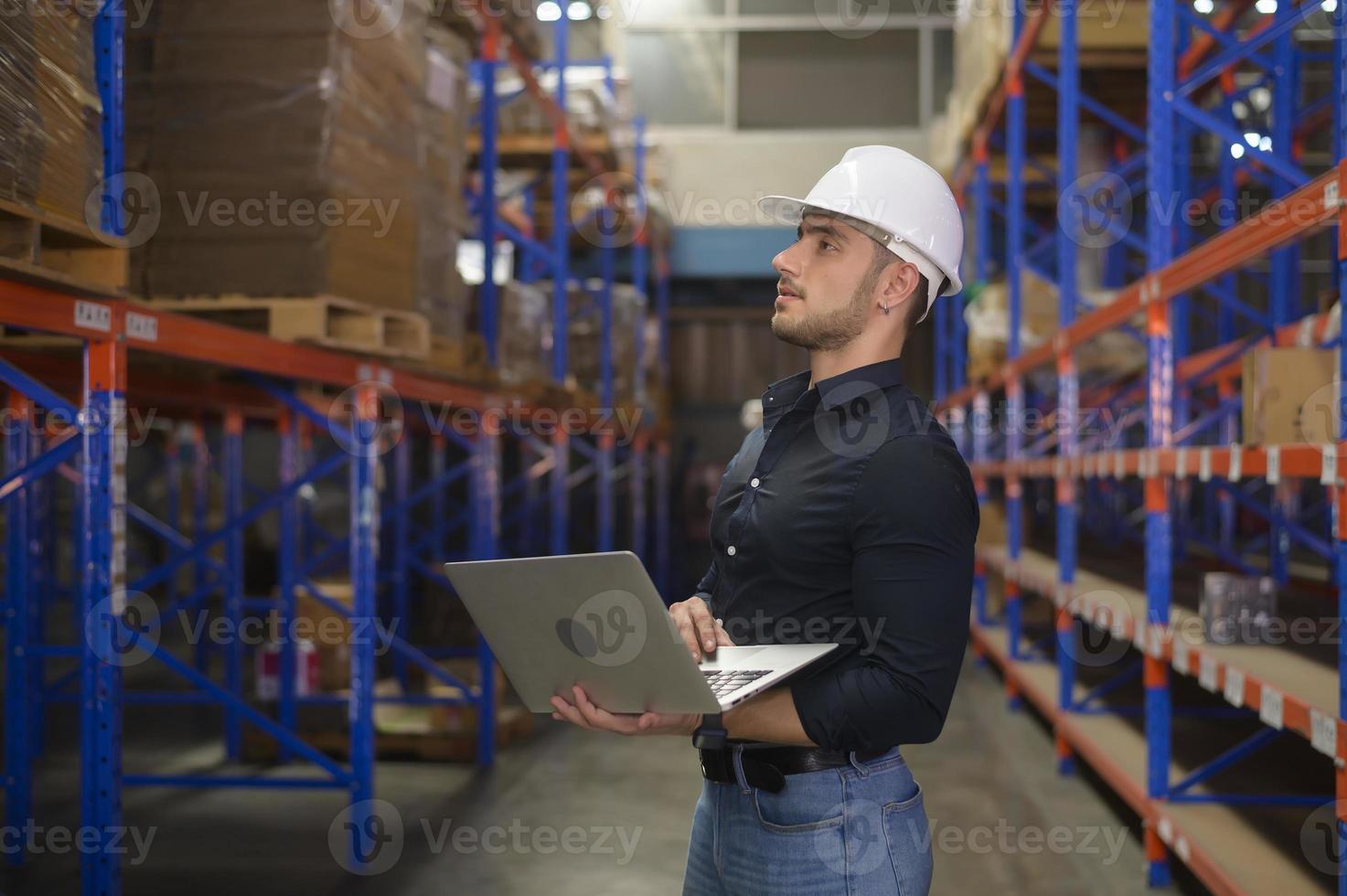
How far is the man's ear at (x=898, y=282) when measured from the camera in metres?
2.17

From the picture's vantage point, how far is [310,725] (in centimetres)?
692

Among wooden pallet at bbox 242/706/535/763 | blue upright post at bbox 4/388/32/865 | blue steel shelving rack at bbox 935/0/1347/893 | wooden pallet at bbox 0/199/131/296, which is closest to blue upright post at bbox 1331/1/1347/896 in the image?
blue steel shelving rack at bbox 935/0/1347/893

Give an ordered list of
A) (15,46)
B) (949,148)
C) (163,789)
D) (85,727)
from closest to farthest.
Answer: (15,46), (85,727), (163,789), (949,148)

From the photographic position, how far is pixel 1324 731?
3.21 metres

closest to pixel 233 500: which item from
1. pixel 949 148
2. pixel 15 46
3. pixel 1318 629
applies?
pixel 15 46

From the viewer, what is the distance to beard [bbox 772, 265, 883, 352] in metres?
2.15

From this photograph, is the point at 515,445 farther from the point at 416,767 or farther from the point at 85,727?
the point at 85,727

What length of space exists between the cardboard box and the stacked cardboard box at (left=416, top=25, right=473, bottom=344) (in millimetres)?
3399

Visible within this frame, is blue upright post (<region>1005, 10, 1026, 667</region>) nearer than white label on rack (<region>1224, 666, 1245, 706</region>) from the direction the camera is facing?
No

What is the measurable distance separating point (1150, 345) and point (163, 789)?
5199 mm

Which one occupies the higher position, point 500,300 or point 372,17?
point 372,17

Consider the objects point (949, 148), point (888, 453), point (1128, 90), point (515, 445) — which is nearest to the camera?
point (888, 453)

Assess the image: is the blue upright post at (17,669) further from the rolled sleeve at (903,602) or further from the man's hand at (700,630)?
the rolled sleeve at (903,602)

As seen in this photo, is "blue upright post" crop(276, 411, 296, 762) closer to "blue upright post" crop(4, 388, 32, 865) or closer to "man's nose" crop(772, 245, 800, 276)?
"blue upright post" crop(4, 388, 32, 865)
